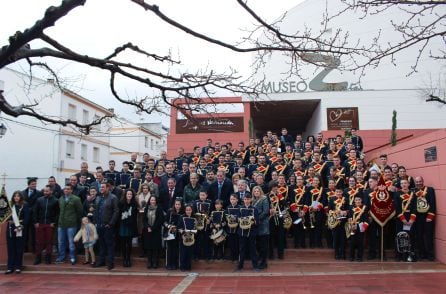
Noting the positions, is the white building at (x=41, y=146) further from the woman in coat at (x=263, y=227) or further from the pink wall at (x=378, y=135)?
the woman in coat at (x=263, y=227)

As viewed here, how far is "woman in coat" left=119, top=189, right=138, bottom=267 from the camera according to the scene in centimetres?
1025

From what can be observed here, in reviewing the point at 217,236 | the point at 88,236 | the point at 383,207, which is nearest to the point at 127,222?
the point at 88,236

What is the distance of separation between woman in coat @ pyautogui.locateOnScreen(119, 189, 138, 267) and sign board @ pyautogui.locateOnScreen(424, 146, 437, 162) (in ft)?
23.3

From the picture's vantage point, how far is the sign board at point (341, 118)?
70.5 feet

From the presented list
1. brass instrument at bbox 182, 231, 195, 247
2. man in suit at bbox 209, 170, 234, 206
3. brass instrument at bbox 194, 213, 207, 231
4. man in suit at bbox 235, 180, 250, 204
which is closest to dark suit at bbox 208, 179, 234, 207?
man in suit at bbox 209, 170, 234, 206

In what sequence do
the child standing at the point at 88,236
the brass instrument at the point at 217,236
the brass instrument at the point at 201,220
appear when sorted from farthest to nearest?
the child standing at the point at 88,236 → the brass instrument at the point at 201,220 → the brass instrument at the point at 217,236

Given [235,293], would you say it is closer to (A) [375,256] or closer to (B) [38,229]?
(A) [375,256]

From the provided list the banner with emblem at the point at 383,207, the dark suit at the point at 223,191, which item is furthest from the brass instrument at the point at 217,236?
the banner with emblem at the point at 383,207

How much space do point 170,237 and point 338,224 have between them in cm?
391

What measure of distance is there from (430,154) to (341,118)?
38.3 feet

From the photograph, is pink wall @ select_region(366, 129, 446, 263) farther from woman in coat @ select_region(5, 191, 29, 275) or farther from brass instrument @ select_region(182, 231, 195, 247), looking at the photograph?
woman in coat @ select_region(5, 191, 29, 275)

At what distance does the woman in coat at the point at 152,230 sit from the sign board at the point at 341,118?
13.5 meters

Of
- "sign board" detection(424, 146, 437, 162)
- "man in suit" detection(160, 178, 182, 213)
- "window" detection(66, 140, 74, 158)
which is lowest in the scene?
"man in suit" detection(160, 178, 182, 213)

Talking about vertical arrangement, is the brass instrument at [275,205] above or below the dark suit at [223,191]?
below
